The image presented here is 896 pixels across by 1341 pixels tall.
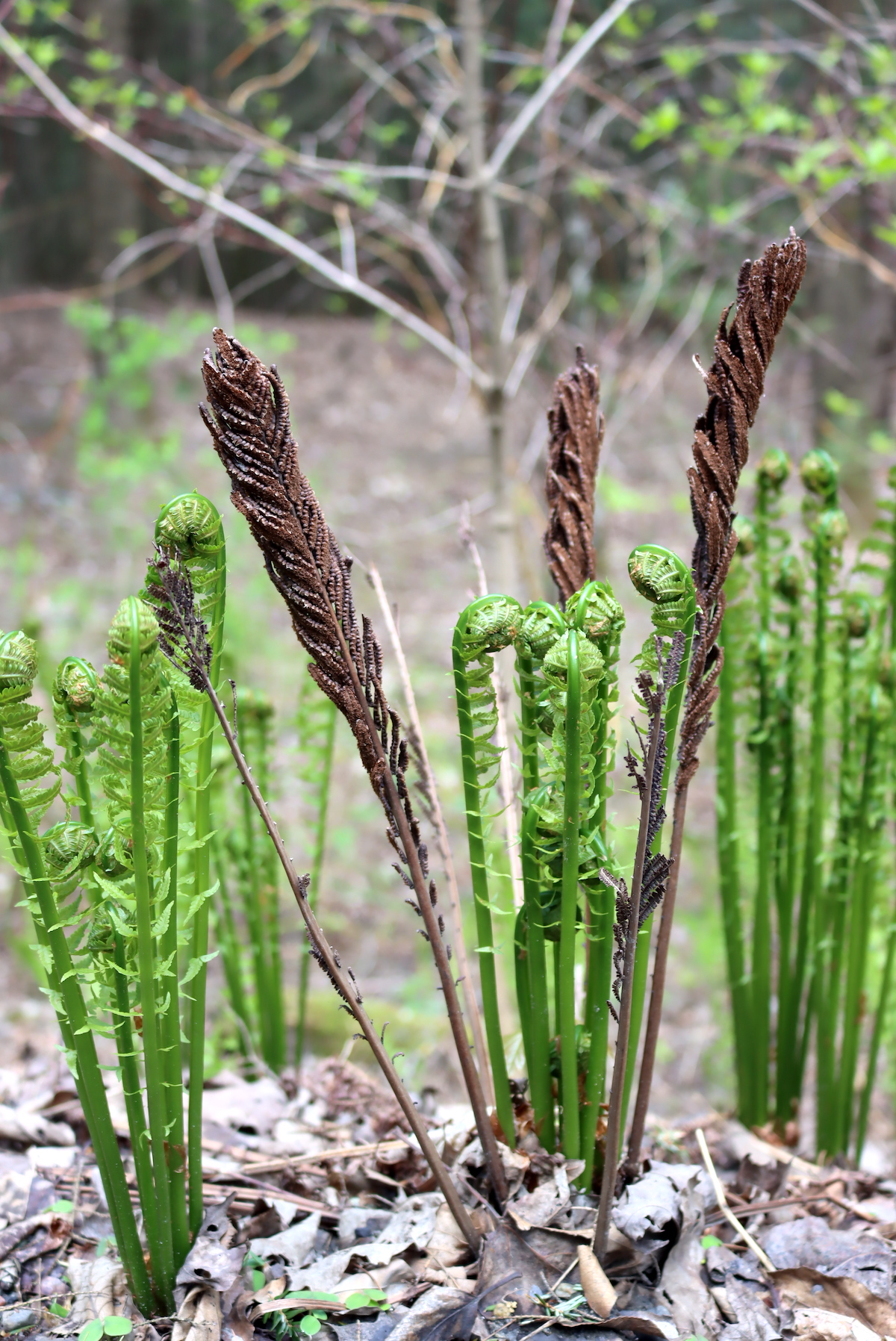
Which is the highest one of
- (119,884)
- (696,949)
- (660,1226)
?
(119,884)

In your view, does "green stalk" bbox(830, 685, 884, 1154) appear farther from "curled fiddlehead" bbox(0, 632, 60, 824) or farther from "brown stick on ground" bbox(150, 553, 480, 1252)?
"curled fiddlehead" bbox(0, 632, 60, 824)

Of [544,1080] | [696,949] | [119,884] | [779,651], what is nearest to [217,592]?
[119,884]

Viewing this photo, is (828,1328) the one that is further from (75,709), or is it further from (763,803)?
(75,709)

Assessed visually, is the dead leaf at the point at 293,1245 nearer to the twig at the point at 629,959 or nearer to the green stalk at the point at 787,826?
the twig at the point at 629,959

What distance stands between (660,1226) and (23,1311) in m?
0.83

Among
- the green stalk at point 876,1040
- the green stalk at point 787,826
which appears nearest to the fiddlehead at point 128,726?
the green stalk at point 787,826

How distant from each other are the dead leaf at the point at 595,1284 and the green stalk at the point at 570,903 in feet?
0.41

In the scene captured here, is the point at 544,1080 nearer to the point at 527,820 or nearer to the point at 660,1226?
the point at 660,1226

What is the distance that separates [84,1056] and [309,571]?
641mm

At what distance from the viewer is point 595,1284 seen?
3.71 feet

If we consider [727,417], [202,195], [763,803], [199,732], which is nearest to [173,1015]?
[199,732]

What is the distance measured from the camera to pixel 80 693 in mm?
1075

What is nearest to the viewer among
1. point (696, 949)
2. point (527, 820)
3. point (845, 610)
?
point (527, 820)

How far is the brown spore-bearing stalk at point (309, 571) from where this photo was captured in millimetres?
1007
